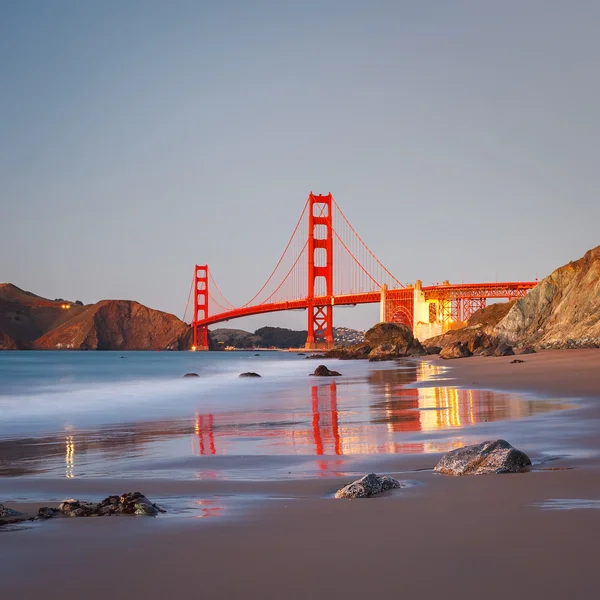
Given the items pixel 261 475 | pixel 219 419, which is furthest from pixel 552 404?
pixel 261 475

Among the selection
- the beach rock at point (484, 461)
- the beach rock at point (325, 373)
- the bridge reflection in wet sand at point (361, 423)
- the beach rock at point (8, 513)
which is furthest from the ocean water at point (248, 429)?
the beach rock at point (325, 373)

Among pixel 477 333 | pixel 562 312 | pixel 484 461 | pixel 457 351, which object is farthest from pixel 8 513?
pixel 477 333

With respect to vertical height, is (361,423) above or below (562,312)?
below

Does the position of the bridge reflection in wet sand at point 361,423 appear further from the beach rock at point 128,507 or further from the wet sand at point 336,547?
the beach rock at point 128,507

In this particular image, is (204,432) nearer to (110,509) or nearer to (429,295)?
(110,509)

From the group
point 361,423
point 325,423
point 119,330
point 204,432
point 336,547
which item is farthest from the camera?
point 119,330

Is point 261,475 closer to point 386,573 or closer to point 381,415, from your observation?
point 386,573

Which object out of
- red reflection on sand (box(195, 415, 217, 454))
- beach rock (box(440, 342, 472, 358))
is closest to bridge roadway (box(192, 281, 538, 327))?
beach rock (box(440, 342, 472, 358))
